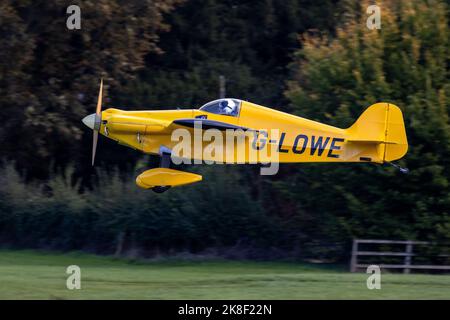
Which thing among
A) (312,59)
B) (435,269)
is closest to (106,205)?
(312,59)

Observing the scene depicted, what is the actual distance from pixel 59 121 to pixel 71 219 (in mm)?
3285

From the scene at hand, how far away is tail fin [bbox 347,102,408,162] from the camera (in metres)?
16.7

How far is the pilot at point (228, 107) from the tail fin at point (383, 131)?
7.84 ft

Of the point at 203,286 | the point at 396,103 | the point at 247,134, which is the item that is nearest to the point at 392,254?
the point at 396,103

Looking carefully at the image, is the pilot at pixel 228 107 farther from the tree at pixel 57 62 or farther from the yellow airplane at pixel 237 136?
the tree at pixel 57 62

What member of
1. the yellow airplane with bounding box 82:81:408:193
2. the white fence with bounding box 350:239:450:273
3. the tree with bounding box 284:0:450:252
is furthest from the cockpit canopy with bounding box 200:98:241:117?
the white fence with bounding box 350:239:450:273

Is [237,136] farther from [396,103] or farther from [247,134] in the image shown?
[396,103]

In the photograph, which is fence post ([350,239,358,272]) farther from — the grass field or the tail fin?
the tail fin

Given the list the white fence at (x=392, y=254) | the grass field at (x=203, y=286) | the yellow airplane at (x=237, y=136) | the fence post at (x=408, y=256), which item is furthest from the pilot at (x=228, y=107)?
the fence post at (x=408, y=256)

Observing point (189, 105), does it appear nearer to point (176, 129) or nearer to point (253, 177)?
point (253, 177)

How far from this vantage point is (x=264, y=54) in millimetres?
36719

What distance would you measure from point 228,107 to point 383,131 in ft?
10.5

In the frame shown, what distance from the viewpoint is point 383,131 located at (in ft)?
Answer: 55.0

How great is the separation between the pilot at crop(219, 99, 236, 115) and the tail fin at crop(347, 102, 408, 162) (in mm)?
2389
